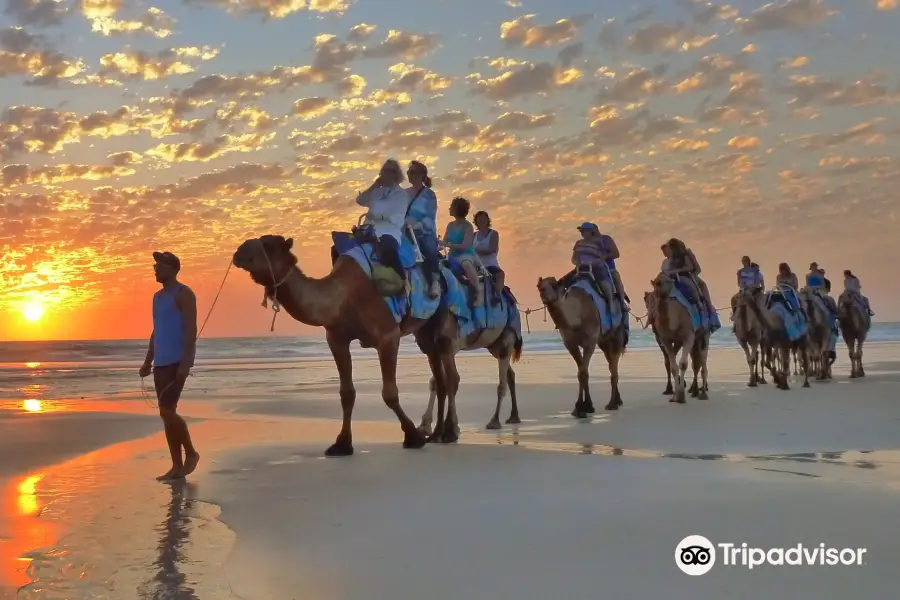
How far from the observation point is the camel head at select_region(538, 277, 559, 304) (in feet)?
50.4

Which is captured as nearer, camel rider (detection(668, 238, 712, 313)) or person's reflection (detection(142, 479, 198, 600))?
person's reflection (detection(142, 479, 198, 600))

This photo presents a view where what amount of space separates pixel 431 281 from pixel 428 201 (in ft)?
3.21

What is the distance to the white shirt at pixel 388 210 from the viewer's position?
1027 cm

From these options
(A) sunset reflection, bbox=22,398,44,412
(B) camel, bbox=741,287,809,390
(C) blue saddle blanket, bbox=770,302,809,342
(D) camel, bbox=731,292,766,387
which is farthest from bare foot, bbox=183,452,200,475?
(C) blue saddle blanket, bbox=770,302,809,342

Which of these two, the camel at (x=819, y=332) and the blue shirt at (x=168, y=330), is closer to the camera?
the blue shirt at (x=168, y=330)

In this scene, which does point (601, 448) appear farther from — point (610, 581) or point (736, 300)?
point (736, 300)

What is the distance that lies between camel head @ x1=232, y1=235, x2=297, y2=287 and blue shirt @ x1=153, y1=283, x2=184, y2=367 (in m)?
0.79

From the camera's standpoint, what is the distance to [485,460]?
935cm

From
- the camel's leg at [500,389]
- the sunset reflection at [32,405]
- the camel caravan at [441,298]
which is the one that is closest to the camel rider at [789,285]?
the camel caravan at [441,298]

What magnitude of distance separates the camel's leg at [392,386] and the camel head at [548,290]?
5.32m

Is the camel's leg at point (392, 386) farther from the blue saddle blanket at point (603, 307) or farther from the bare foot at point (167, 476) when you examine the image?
the blue saddle blanket at point (603, 307)

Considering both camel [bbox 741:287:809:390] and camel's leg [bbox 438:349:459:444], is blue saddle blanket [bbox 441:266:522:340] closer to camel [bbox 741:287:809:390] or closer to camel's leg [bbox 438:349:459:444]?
camel's leg [bbox 438:349:459:444]

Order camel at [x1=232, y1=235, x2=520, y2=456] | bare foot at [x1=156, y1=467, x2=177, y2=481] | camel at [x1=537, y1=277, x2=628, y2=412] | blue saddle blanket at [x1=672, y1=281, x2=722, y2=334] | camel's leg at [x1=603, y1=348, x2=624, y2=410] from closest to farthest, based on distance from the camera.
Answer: bare foot at [x1=156, y1=467, x2=177, y2=481] < camel at [x1=232, y1=235, x2=520, y2=456] < camel at [x1=537, y1=277, x2=628, y2=412] < camel's leg at [x1=603, y1=348, x2=624, y2=410] < blue saddle blanket at [x1=672, y1=281, x2=722, y2=334]

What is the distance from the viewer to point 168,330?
8547 millimetres
